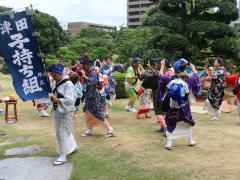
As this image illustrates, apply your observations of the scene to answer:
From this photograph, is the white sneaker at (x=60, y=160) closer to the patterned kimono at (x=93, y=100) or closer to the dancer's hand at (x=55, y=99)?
the dancer's hand at (x=55, y=99)

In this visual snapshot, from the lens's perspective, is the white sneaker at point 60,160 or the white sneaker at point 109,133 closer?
the white sneaker at point 60,160

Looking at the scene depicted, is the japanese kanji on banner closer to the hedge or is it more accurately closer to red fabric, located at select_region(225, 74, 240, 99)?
red fabric, located at select_region(225, 74, 240, 99)

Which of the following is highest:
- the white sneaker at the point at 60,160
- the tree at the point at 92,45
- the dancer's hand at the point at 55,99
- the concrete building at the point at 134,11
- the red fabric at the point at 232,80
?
the concrete building at the point at 134,11

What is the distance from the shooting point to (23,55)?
650 cm

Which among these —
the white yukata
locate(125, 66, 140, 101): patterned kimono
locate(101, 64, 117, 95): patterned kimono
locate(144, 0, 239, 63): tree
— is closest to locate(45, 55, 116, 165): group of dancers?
the white yukata

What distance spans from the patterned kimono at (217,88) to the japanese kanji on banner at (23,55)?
5826mm

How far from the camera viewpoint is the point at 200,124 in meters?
10.4

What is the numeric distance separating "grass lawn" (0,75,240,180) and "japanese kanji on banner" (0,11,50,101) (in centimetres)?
150

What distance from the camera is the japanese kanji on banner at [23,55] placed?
6410mm

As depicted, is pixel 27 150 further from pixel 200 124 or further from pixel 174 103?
pixel 200 124

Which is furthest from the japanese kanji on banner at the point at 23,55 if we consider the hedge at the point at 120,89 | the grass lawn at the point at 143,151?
the hedge at the point at 120,89

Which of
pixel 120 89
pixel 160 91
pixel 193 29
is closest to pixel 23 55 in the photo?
pixel 160 91

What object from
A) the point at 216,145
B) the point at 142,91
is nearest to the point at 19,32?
the point at 216,145

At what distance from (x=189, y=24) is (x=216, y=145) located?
9207 millimetres
